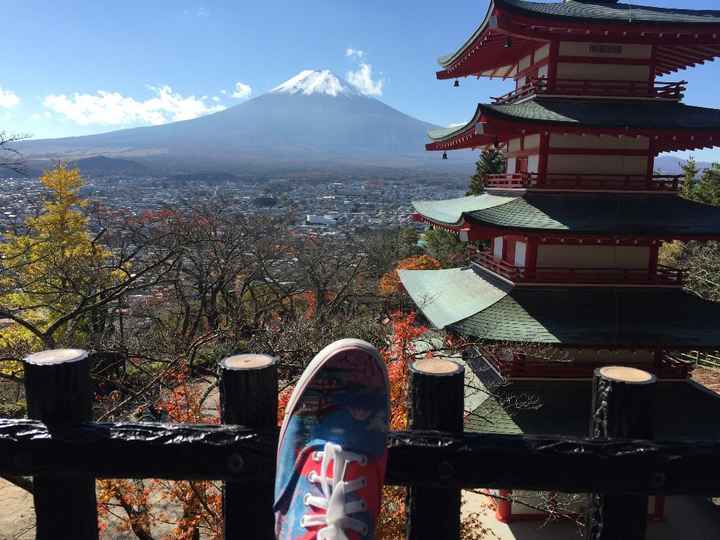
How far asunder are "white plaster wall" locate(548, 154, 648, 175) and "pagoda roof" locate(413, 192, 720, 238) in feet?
1.47

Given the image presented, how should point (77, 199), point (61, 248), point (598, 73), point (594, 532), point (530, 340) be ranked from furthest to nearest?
1. point (77, 199)
2. point (61, 248)
3. point (598, 73)
4. point (530, 340)
5. point (594, 532)

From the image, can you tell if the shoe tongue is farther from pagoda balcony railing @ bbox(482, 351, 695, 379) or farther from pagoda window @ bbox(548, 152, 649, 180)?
pagoda window @ bbox(548, 152, 649, 180)

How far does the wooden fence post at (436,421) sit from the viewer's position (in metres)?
1.63

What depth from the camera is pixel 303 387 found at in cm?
169

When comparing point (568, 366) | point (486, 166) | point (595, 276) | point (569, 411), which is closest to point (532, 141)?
point (595, 276)

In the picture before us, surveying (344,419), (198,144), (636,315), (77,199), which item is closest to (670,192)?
(636,315)

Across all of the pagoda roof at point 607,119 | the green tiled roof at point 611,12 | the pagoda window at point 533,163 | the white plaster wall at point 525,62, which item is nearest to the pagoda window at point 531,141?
the pagoda window at point 533,163

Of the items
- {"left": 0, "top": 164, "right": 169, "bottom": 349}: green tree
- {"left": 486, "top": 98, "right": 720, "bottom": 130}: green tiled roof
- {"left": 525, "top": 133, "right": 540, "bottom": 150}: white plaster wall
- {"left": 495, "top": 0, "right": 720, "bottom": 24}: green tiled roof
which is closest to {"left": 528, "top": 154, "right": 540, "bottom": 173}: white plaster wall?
{"left": 525, "top": 133, "right": 540, "bottom": 150}: white plaster wall

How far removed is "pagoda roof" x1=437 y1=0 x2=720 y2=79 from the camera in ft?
24.8

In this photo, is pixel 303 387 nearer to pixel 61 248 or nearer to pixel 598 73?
pixel 598 73

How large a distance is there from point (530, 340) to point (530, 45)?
5.40 meters

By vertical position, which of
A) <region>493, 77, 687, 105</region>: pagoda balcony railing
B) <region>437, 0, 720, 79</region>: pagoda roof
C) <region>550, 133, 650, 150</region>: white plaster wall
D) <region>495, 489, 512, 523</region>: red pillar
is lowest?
<region>495, 489, 512, 523</region>: red pillar

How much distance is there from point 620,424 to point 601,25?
26.5 ft

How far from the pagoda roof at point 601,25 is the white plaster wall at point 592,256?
3.37 m
